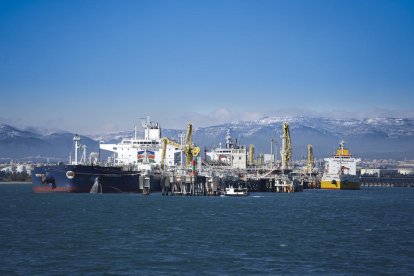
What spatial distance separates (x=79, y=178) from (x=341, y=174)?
83.9m

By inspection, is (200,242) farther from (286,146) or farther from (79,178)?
(286,146)

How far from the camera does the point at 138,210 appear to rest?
68.1 metres

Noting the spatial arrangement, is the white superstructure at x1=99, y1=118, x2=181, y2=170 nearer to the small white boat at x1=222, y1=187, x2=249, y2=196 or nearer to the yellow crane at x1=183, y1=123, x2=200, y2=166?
the yellow crane at x1=183, y1=123, x2=200, y2=166

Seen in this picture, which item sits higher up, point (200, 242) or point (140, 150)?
point (140, 150)

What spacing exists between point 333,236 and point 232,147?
10846 centimetres

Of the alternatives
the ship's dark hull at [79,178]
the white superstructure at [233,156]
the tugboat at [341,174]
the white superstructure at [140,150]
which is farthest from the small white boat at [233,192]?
the tugboat at [341,174]

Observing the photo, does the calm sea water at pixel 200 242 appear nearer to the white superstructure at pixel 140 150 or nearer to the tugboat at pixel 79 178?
the tugboat at pixel 79 178

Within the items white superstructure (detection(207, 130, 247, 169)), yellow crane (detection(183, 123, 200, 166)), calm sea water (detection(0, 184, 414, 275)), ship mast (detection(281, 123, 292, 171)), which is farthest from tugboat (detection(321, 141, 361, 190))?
calm sea water (detection(0, 184, 414, 275))

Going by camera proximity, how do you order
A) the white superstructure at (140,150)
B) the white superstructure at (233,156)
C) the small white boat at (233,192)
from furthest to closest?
the white superstructure at (233,156), the white superstructure at (140,150), the small white boat at (233,192)

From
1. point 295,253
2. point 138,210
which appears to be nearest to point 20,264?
point 295,253

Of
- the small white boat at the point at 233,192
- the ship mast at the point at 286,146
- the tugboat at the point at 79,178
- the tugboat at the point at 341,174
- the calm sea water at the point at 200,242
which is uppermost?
the ship mast at the point at 286,146

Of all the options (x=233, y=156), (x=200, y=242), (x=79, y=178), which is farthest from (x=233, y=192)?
(x=200, y=242)

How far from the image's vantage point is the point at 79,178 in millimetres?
96125

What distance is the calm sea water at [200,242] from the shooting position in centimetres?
3459
